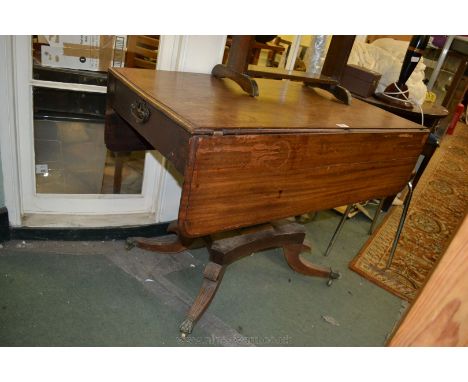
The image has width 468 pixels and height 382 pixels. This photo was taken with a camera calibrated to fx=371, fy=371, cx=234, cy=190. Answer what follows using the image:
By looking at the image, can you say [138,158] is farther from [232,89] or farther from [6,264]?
[232,89]

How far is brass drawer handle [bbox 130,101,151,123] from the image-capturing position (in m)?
1.03

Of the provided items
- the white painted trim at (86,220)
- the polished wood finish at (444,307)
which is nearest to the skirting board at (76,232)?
the white painted trim at (86,220)

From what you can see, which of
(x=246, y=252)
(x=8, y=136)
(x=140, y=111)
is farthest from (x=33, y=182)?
(x=246, y=252)

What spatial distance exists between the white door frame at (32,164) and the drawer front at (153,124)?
15.2 inches

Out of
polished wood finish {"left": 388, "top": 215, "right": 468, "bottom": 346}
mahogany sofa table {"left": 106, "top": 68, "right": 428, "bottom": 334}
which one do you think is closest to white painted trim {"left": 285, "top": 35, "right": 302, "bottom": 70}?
mahogany sofa table {"left": 106, "top": 68, "right": 428, "bottom": 334}

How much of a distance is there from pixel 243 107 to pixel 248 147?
19 centimetres

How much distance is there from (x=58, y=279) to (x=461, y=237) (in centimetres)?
154

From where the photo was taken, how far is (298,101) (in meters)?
1.35

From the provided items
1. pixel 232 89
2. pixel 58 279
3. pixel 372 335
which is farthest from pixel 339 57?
pixel 58 279

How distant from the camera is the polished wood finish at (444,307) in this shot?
38 centimetres

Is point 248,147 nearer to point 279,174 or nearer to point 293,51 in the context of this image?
point 279,174

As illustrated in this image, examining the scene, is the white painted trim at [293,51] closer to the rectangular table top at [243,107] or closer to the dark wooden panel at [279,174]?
the rectangular table top at [243,107]

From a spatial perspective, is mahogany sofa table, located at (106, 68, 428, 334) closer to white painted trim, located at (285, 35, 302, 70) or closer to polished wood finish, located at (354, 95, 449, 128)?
polished wood finish, located at (354, 95, 449, 128)

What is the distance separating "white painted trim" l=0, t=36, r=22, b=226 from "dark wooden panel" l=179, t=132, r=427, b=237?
94 cm
